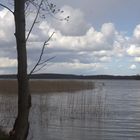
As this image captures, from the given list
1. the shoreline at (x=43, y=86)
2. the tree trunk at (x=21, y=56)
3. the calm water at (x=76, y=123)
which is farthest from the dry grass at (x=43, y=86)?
the tree trunk at (x=21, y=56)

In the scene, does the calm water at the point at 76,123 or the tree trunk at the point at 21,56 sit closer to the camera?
the tree trunk at the point at 21,56

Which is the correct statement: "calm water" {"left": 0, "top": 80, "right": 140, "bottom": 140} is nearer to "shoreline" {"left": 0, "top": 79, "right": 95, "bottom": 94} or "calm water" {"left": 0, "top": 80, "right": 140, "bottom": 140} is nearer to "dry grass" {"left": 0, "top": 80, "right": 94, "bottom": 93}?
"shoreline" {"left": 0, "top": 79, "right": 95, "bottom": 94}

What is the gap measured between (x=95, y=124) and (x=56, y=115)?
4.22 metres

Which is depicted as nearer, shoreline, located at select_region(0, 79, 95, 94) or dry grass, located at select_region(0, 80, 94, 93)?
shoreline, located at select_region(0, 79, 95, 94)

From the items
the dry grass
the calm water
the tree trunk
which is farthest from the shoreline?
the tree trunk

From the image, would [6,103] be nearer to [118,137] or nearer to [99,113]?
[99,113]

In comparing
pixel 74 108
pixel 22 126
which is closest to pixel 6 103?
pixel 74 108

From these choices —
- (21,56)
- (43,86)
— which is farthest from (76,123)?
(43,86)

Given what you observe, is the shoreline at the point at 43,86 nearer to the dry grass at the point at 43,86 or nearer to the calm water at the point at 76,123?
the dry grass at the point at 43,86

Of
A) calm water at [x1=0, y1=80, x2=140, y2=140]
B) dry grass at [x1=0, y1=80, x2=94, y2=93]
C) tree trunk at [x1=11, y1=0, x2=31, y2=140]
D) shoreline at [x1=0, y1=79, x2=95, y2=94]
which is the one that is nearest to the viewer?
tree trunk at [x1=11, y1=0, x2=31, y2=140]

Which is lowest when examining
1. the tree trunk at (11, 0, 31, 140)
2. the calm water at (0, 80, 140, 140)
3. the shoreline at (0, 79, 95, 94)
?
the calm water at (0, 80, 140, 140)

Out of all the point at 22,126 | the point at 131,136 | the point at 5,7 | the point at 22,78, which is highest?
the point at 5,7

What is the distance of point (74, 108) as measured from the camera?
99.1ft

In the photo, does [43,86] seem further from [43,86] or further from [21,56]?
[21,56]
